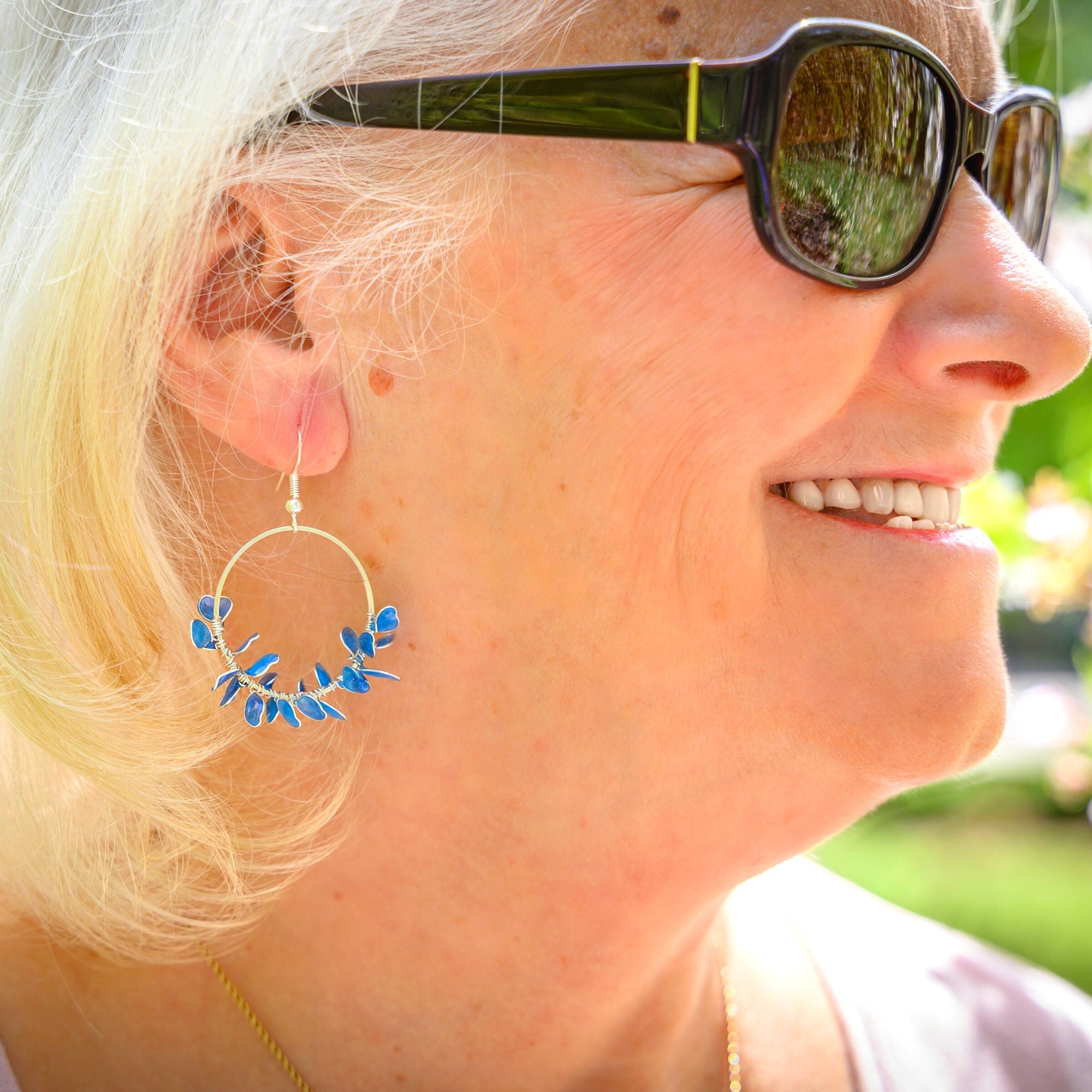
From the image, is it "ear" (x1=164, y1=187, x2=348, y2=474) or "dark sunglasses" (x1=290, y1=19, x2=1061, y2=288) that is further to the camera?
"ear" (x1=164, y1=187, x2=348, y2=474)

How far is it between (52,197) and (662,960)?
144cm

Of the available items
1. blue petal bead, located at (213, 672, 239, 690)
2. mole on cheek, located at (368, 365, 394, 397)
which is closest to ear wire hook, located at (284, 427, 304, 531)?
mole on cheek, located at (368, 365, 394, 397)

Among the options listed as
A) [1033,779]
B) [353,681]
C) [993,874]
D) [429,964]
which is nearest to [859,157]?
[353,681]

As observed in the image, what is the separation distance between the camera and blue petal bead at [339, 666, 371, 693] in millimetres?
1325

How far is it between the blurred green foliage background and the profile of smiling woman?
62cm

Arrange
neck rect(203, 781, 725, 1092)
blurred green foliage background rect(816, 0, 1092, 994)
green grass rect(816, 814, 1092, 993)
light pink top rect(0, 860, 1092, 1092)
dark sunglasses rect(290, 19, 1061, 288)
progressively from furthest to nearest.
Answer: green grass rect(816, 814, 1092, 993)
blurred green foliage background rect(816, 0, 1092, 994)
light pink top rect(0, 860, 1092, 1092)
neck rect(203, 781, 725, 1092)
dark sunglasses rect(290, 19, 1061, 288)

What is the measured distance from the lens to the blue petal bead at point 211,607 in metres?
1.31

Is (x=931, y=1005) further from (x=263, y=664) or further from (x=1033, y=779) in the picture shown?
(x=1033, y=779)

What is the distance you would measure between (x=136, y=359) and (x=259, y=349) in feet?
0.50

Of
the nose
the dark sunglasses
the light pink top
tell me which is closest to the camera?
the dark sunglasses

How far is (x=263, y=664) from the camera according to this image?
4.39 feet

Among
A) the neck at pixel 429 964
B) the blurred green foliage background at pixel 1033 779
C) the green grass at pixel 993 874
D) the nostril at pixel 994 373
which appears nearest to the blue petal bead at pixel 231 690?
the neck at pixel 429 964

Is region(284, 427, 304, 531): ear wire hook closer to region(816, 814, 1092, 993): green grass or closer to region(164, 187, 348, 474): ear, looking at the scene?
region(164, 187, 348, 474): ear

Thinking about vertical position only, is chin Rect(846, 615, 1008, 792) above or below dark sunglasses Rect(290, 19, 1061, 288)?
below
